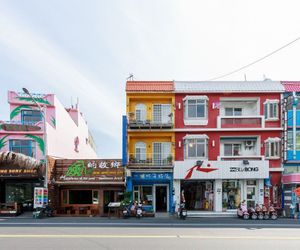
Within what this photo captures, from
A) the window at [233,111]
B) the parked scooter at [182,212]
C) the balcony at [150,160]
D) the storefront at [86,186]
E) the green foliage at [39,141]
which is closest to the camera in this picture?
the parked scooter at [182,212]

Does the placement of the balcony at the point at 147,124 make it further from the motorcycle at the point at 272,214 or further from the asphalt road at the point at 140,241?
the asphalt road at the point at 140,241

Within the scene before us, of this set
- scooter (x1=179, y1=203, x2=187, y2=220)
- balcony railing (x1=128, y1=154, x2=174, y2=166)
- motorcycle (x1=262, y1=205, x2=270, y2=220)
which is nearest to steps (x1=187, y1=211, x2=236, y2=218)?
scooter (x1=179, y1=203, x2=187, y2=220)

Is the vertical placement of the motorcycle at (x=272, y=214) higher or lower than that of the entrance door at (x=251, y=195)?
lower

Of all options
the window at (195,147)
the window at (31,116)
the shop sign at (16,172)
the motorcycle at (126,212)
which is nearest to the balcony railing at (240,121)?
the window at (195,147)

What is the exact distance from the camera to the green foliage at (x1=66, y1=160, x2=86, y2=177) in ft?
77.6

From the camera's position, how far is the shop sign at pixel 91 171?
77.4 ft

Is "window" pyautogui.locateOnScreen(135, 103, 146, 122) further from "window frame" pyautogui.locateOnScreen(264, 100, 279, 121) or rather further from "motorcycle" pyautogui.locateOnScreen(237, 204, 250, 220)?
"motorcycle" pyautogui.locateOnScreen(237, 204, 250, 220)

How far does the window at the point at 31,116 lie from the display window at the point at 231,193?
1531 centimetres

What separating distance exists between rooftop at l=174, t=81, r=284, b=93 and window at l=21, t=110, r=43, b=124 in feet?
36.2

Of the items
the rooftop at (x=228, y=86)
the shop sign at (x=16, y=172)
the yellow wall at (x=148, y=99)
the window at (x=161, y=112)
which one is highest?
the rooftop at (x=228, y=86)

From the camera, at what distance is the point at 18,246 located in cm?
1023

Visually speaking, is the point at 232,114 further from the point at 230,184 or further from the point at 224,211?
the point at 224,211

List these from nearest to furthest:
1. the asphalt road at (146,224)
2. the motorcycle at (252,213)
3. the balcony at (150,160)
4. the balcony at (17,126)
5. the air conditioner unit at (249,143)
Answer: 1. the asphalt road at (146,224)
2. the motorcycle at (252,213)
3. the balcony at (17,126)
4. the balcony at (150,160)
5. the air conditioner unit at (249,143)

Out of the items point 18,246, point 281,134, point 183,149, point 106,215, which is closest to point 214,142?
point 183,149
